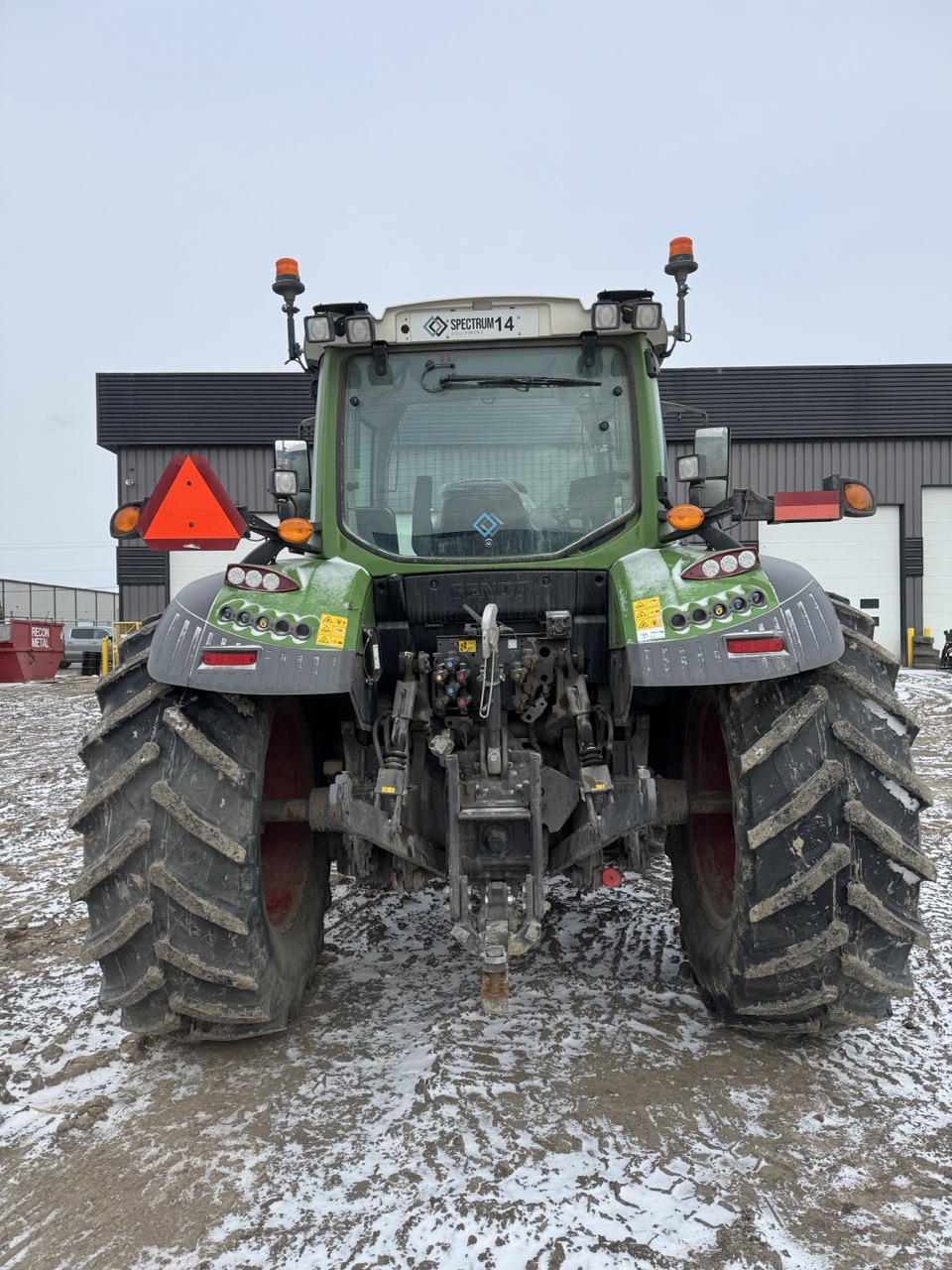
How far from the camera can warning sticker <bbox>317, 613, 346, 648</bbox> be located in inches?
108

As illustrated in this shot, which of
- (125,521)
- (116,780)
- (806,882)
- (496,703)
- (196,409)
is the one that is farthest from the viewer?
(196,409)

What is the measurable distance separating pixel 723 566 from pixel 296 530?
143cm

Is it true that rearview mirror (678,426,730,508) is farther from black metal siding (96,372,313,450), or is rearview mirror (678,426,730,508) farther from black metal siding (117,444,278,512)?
black metal siding (117,444,278,512)

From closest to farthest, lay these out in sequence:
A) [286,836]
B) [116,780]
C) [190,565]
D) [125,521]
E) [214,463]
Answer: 1. [116,780]
2. [125,521]
3. [286,836]
4. [190,565]
5. [214,463]

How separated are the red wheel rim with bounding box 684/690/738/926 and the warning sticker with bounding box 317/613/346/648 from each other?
4.17 feet

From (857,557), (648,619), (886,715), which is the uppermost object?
(857,557)

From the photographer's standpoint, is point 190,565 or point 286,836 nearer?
point 286,836

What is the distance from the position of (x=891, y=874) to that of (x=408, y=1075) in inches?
59.6

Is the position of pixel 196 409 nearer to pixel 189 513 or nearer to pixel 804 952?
pixel 189 513

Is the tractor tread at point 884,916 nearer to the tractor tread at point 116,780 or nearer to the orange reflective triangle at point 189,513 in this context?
the tractor tread at point 116,780

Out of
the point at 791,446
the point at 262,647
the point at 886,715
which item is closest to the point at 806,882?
the point at 886,715

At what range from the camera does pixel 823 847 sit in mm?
2611

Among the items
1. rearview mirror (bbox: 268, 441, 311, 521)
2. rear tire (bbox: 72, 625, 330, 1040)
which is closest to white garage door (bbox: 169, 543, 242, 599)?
rearview mirror (bbox: 268, 441, 311, 521)

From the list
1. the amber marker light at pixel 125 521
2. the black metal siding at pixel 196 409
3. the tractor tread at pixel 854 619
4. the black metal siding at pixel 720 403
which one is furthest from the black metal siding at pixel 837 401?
the amber marker light at pixel 125 521
